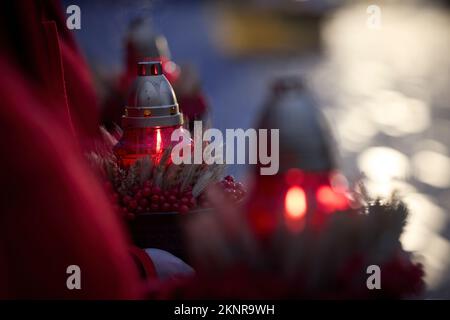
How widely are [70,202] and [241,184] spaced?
0.30m

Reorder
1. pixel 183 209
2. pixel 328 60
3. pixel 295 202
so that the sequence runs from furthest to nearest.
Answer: pixel 328 60 → pixel 183 209 → pixel 295 202

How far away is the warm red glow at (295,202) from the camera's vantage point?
661 mm

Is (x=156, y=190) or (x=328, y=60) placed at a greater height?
(x=328, y=60)

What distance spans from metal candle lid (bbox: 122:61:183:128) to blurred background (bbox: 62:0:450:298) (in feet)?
0.35

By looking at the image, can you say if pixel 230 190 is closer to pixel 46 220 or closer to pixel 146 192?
pixel 146 192

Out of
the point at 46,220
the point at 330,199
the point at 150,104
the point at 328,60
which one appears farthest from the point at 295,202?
the point at 328,60

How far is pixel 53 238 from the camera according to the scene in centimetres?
71

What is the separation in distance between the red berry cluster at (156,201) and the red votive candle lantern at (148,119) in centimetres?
6

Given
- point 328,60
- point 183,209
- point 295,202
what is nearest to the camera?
point 295,202

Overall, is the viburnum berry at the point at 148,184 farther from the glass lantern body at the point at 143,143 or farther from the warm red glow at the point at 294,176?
the warm red glow at the point at 294,176

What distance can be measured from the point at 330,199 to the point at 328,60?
1255 mm

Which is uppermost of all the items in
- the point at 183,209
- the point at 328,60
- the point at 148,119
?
the point at 328,60

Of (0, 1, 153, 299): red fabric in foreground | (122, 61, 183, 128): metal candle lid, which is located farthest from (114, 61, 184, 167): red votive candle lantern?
(0, 1, 153, 299): red fabric in foreground

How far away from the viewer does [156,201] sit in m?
0.91
